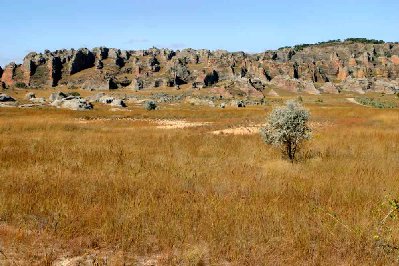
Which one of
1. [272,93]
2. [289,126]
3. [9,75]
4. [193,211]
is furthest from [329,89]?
[193,211]

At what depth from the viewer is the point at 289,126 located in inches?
559

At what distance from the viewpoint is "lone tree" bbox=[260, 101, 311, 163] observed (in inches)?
561

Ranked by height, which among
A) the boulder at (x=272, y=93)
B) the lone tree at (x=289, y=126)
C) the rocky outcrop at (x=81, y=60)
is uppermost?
the rocky outcrop at (x=81, y=60)

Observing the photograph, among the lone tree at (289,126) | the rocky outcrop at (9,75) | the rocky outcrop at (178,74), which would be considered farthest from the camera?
the rocky outcrop at (9,75)

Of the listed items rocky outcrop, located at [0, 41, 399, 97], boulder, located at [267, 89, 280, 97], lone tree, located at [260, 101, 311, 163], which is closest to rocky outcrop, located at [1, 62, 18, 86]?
rocky outcrop, located at [0, 41, 399, 97]

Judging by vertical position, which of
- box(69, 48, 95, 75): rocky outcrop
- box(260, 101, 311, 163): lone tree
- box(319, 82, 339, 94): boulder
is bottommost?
box(260, 101, 311, 163): lone tree

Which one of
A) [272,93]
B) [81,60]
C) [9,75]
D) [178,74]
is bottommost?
[272,93]

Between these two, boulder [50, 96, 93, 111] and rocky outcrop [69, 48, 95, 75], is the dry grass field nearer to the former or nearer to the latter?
boulder [50, 96, 93, 111]

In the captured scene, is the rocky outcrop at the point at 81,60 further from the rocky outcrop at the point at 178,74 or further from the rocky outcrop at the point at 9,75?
the rocky outcrop at the point at 9,75

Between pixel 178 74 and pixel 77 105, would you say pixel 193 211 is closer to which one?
pixel 77 105

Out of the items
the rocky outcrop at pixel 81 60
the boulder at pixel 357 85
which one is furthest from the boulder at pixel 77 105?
the rocky outcrop at pixel 81 60

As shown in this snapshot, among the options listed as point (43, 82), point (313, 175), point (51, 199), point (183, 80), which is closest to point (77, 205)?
point (51, 199)

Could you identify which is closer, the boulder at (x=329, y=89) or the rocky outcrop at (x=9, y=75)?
the boulder at (x=329, y=89)

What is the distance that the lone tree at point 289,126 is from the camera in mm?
14242
